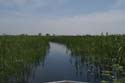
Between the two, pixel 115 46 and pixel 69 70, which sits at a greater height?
pixel 115 46

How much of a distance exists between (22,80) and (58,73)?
3.52 m

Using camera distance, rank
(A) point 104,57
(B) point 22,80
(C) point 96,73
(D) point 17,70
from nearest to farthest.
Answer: (B) point 22,80 < (D) point 17,70 < (C) point 96,73 < (A) point 104,57

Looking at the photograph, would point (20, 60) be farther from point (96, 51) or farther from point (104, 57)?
point (96, 51)

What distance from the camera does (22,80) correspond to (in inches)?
451

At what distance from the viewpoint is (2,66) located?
41.1ft

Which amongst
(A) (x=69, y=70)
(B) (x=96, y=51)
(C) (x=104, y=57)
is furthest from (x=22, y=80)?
(B) (x=96, y=51)

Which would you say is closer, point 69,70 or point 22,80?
point 22,80

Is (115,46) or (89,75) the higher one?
(115,46)

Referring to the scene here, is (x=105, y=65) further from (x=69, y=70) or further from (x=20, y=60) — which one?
(x=20, y=60)

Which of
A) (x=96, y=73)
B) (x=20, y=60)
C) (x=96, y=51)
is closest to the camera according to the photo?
(x=96, y=73)

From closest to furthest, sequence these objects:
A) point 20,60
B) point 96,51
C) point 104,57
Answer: point 20,60 < point 104,57 < point 96,51

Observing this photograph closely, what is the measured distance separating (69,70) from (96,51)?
4276mm

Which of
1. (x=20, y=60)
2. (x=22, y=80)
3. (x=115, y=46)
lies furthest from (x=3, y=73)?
(x=115, y=46)

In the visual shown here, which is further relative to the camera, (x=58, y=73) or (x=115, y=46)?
→ (x=115, y=46)
